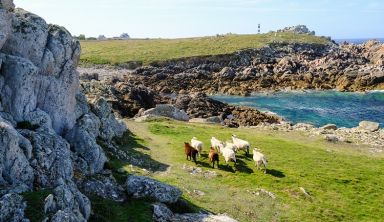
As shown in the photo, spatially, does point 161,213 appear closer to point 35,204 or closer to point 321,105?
point 35,204

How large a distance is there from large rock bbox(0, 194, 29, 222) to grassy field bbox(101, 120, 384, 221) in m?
11.4

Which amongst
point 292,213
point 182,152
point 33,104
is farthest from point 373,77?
point 33,104

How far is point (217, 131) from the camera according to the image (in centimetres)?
5322

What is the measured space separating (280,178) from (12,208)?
22487mm

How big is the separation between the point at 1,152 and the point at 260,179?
806 inches

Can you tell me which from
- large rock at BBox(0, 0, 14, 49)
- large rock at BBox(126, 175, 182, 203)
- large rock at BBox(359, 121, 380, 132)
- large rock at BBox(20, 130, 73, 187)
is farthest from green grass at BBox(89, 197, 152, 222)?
large rock at BBox(359, 121, 380, 132)

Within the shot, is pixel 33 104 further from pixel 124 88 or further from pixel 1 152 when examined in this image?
pixel 124 88

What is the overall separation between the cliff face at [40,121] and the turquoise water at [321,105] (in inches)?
2241

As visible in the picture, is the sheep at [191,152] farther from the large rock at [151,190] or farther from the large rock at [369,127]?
the large rock at [369,127]

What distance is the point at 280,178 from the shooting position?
116ft

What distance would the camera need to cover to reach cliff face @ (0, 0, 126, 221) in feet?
65.0

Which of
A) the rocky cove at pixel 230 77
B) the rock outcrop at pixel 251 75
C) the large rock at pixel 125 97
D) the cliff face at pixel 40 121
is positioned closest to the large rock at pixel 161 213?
the cliff face at pixel 40 121

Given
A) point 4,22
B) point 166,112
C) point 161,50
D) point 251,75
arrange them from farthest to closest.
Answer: point 161,50
point 251,75
point 166,112
point 4,22

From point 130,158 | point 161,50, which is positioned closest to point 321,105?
point 130,158
